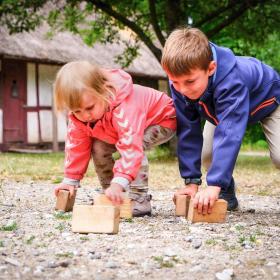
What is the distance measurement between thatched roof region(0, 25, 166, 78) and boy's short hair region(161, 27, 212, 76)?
1172 centimetres

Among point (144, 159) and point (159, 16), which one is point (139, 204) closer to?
point (144, 159)

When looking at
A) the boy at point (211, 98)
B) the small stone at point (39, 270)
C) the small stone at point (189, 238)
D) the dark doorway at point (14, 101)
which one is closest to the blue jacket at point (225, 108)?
the boy at point (211, 98)

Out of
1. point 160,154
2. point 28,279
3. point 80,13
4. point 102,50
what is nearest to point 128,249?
point 28,279

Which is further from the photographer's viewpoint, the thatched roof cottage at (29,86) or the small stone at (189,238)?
the thatched roof cottage at (29,86)

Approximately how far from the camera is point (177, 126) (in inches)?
161

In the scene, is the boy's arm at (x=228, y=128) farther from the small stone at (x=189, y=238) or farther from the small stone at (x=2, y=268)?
the small stone at (x=2, y=268)

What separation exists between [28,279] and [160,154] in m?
11.0

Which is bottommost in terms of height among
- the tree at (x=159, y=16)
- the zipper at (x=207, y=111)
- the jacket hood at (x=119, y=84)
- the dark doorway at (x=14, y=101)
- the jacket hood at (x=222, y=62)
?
the dark doorway at (x=14, y=101)

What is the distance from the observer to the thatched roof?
54.7 feet

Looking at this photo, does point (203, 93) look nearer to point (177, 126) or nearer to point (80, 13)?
point (177, 126)

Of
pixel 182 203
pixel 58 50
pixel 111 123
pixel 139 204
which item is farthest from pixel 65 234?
pixel 58 50

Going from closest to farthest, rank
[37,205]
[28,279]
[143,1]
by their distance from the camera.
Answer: [28,279], [37,205], [143,1]

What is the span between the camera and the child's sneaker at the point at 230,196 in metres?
4.37

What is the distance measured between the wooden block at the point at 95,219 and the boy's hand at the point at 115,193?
0.47 ft
